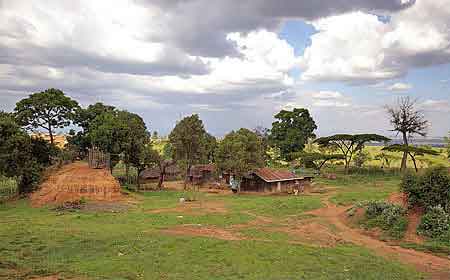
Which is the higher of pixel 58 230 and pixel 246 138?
pixel 246 138

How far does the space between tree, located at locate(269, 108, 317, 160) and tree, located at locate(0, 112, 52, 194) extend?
47.0 m

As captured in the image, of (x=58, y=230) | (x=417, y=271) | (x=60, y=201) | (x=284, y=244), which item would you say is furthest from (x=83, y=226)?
(x=417, y=271)

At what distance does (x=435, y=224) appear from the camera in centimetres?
2189

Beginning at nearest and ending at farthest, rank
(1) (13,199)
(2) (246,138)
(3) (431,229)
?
(3) (431,229) < (1) (13,199) < (2) (246,138)

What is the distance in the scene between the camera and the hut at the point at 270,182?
46312 mm

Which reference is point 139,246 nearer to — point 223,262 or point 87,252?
point 87,252

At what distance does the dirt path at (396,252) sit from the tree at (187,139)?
20908 mm

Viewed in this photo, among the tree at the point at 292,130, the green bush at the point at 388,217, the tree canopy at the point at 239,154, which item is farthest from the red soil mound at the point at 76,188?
the tree at the point at 292,130

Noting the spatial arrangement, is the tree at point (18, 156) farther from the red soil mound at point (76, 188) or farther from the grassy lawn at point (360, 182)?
the grassy lawn at point (360, 182)

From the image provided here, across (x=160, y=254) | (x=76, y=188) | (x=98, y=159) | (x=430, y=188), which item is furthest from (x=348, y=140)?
(x=160, y=254)

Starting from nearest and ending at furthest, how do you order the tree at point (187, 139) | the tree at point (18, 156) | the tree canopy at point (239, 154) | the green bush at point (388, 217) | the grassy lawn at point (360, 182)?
the green bush at point (388, 217) < the tree at point (18, 156) < the tree canopy at point (239, 154) < the tree at point (187, 139) < the grassy lawn at point (360, 182)

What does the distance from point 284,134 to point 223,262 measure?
60.0m

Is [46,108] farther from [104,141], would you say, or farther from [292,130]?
[292,130]

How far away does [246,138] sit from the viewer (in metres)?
43.9
